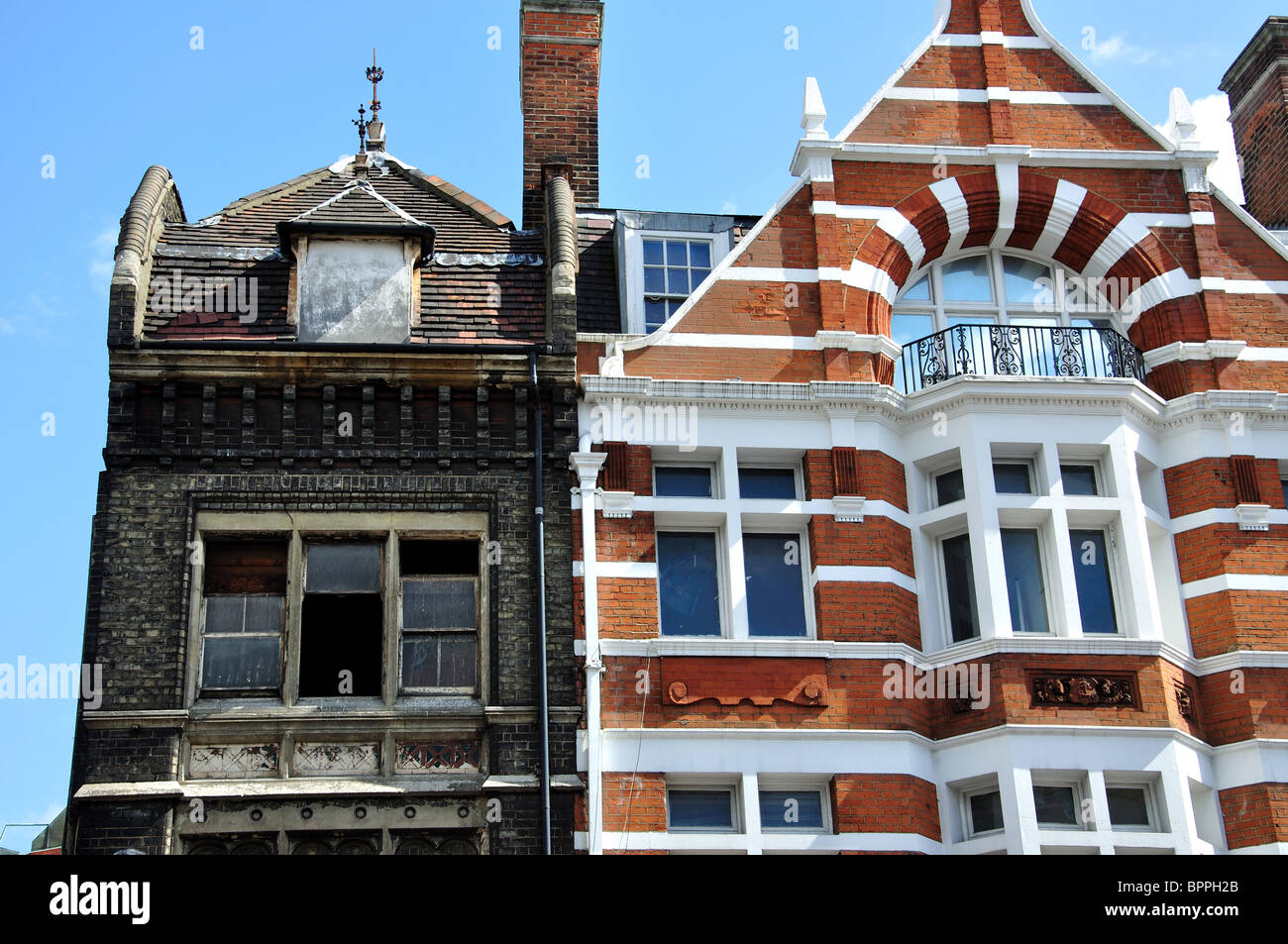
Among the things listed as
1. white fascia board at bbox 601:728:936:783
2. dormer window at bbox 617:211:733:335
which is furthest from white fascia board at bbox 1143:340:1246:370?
white fascia board at bbox 601:728:936:783

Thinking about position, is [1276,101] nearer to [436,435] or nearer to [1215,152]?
[1215,152]

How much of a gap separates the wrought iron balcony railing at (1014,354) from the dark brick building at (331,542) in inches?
161

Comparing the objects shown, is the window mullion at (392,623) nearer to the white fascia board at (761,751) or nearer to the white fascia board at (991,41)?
the white fascia board at (761,751)

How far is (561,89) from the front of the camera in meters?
23.3

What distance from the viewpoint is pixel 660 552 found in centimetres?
1936

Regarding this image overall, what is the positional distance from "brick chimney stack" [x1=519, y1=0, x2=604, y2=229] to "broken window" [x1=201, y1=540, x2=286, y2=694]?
20.8 feet

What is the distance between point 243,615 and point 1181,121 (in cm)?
1283

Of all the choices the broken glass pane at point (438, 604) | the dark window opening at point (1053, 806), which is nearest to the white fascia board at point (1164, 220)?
the dark window opening at point (1053, 806)

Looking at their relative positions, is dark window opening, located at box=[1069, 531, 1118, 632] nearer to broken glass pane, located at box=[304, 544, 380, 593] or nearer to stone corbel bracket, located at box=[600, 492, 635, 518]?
stone corbel bracket, located at box=[600, 492, 635, 518]

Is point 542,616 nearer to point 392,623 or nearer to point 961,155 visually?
point 392,623

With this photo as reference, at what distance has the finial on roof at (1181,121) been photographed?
21.8m

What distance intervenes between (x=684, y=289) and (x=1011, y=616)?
5.75 m

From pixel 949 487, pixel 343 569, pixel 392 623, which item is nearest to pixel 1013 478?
pixel 949 487
